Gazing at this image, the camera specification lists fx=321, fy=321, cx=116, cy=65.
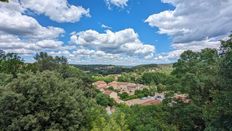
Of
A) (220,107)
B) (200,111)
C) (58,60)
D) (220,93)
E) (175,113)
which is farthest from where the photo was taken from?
(58,60)

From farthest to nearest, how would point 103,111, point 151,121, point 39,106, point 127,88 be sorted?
point 127,88 < point 151,121 < point 103,111 < point 39,106

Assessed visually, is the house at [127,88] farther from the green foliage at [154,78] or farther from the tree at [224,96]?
the tree at [224,96]

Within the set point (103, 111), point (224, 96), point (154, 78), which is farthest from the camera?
point (154, 78)

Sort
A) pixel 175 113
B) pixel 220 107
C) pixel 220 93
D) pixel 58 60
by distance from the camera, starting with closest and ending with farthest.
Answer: pixel 220 107 < pixel 220 93 < pixel 175 113 < pixel 58 60

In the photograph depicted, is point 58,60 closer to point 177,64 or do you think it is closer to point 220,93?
point 177,64

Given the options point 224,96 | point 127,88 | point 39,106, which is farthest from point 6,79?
point 127,88

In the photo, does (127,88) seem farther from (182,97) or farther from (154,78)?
(182,97)

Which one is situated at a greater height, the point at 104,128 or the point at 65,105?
the point at 65,105

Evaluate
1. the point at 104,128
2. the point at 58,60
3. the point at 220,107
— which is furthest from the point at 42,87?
the point at 58,60

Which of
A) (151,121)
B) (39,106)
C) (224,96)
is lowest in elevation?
(151,121)
